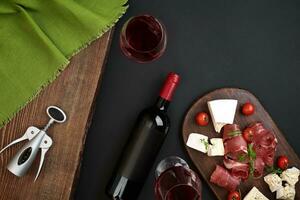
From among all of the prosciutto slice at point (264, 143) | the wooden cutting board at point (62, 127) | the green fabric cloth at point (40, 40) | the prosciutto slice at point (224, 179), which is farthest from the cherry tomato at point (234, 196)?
the green fabric cloth at point (40, 40)

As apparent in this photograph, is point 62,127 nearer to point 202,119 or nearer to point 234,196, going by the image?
point 202,119

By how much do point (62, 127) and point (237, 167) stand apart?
1.51 feet

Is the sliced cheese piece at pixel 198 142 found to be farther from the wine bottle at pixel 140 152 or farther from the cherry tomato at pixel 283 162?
the cherry tomato at pixel 283 162

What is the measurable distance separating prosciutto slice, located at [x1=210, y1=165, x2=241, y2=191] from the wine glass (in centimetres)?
5

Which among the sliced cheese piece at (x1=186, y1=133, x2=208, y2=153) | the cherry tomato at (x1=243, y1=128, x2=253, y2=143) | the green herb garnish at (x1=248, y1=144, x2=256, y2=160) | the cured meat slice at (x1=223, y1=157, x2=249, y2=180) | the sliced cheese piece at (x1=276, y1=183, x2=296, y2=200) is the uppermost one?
the cherry tomato at (x1=243, y1=128, x2=253, y2=143)

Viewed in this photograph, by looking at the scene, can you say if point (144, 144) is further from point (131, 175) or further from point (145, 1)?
point (145, 1)

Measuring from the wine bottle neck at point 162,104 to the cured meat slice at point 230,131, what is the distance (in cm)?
18

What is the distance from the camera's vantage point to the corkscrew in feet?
3.03

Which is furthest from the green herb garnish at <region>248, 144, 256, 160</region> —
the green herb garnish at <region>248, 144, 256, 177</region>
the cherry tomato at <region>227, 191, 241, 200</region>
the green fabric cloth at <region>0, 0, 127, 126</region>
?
Result: the green fabric cloth at <region>0, 0, 127, 126</region>

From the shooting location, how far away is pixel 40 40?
0.96 meters

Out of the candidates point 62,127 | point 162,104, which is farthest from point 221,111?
point 62,127

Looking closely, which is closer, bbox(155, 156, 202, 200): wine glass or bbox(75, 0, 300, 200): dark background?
bbox(155, 156, 202, 200): wine glass

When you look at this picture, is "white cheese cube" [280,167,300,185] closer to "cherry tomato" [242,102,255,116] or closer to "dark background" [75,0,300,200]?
"dark background" [75,0,300,200]

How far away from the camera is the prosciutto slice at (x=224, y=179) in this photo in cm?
101
